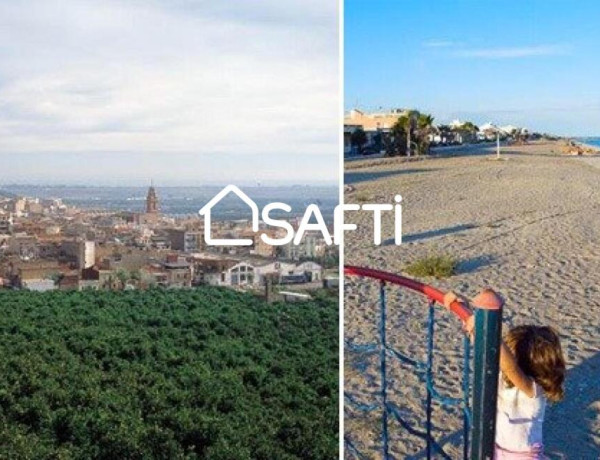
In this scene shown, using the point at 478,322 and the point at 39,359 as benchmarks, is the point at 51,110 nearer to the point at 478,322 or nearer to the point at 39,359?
the point at 39,359

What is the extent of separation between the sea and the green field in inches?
24.6

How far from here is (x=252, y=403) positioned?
2725mm

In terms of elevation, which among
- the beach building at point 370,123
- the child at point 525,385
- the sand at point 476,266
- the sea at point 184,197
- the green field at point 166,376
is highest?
the beach building at point 370,123

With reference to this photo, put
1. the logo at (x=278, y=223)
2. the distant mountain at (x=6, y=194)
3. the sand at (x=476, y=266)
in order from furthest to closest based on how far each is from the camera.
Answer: the sand at (x=476, y=266), the distant mountain at (x=6, y=194), the logo at (x=278, y=223)

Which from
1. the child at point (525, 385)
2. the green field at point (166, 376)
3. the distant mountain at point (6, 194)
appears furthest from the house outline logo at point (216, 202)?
the child at point (525, 385)

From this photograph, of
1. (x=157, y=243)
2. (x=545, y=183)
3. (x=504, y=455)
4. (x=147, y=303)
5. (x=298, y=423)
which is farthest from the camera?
(x=545, y=183)

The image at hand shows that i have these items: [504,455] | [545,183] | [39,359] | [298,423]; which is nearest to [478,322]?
[504,455]

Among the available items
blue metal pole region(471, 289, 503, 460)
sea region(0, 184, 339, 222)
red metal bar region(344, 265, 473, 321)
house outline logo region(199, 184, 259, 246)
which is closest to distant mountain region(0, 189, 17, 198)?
sea region(0, 184, 339, 222)

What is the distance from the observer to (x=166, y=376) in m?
2.94

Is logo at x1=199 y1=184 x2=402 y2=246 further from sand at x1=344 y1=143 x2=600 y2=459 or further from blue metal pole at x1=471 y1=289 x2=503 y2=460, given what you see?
blue metal pole at x1=471 y1=289 x2=503 y2=460

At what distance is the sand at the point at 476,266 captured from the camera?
2043mm

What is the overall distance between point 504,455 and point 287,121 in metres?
0.99

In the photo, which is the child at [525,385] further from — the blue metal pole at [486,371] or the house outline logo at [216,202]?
the house outline logo at [216,202]

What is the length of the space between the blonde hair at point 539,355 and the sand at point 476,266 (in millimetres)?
802
